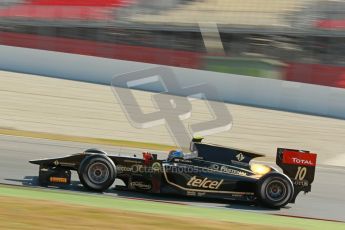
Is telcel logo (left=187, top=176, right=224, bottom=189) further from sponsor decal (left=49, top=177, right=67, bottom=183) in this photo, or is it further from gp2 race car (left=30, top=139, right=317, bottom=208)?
sponsor decal (left=49, top=177, right=67, bottom=183)

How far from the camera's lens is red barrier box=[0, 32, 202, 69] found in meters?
26.1

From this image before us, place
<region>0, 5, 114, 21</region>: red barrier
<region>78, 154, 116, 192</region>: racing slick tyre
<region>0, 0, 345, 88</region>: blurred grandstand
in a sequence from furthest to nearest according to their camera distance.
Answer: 1. <region>0, 5, 114, 21</region>: red barrier
2. <region>0, 0, 345, 88</region>: blurred grandstand
3. <region>78, 154, 116, 192</region>: racing slick tyre

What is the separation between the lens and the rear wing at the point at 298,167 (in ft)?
30.2

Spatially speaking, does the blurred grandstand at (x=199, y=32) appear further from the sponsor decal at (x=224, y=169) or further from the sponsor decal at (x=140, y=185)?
the sponsor decal at (x=140, y=185)

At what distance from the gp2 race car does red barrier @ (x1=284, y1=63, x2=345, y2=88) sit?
15116 mm

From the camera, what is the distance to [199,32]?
93.1 feet

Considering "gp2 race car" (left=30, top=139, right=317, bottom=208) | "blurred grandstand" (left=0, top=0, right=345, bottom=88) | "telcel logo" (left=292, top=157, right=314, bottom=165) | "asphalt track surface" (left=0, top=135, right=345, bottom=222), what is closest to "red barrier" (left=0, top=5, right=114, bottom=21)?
"blurred grandstand" (left=0, top=0, right=345, bottom=88)

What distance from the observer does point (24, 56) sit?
2453 centimetres

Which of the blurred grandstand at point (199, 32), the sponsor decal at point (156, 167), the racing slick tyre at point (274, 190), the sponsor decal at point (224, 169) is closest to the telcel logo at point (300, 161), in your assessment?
the racing slick tyre at point (274, 190)

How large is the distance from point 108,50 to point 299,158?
19.0 meters

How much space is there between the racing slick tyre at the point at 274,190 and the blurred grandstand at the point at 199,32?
1541 centimetres

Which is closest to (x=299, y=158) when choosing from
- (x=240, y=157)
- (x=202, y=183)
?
(x=240, y=157)

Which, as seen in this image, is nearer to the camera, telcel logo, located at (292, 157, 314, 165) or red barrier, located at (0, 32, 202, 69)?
telcel logo, located at (292, 157, 314, 165)

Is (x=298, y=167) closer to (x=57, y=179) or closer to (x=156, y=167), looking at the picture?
(x=156, y=167)
